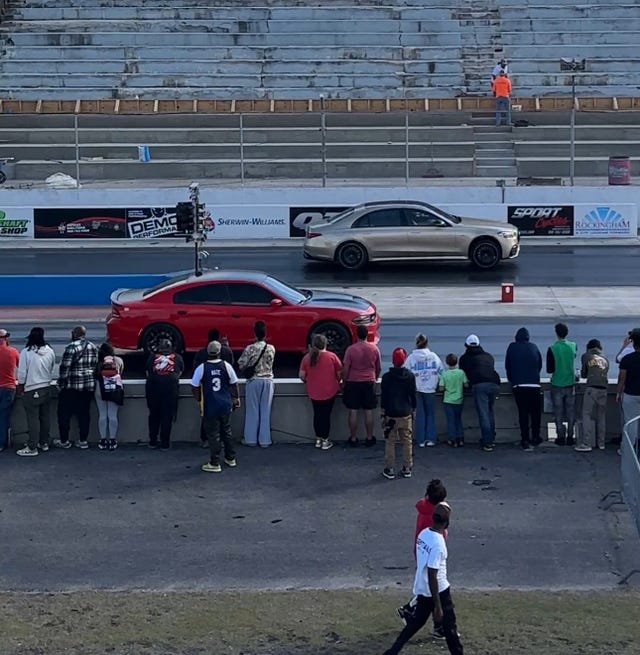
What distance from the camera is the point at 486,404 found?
15.0 m

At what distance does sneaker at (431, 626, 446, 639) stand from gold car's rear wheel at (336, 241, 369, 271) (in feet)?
63.8

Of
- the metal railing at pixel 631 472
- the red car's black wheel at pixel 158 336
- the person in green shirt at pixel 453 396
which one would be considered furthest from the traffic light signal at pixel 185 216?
the metal railing at pixel 631 472

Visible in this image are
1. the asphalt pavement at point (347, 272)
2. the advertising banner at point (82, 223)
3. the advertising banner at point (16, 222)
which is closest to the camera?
the asphalt pavement at point (347, 272)

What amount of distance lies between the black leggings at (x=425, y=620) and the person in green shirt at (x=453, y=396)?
5844mm

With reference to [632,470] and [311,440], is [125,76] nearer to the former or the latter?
[311,440]

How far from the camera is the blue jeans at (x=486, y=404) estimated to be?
14969 millimetres

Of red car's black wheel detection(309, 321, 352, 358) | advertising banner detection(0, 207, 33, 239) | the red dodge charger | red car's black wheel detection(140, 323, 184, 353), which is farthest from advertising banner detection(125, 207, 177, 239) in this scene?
red car's black wheel detection(309, 321, 352, 358)

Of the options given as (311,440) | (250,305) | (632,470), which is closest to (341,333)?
(250,305)

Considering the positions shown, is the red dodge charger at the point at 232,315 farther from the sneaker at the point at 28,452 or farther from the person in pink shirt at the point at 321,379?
the sneaker at the point at 28,452

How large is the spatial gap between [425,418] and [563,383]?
5.29ft

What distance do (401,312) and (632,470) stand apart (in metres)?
12.3

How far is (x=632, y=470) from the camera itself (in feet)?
39.0

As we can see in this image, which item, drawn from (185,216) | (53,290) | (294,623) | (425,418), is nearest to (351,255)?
(185,216)

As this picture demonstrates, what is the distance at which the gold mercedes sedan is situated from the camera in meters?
28.7
